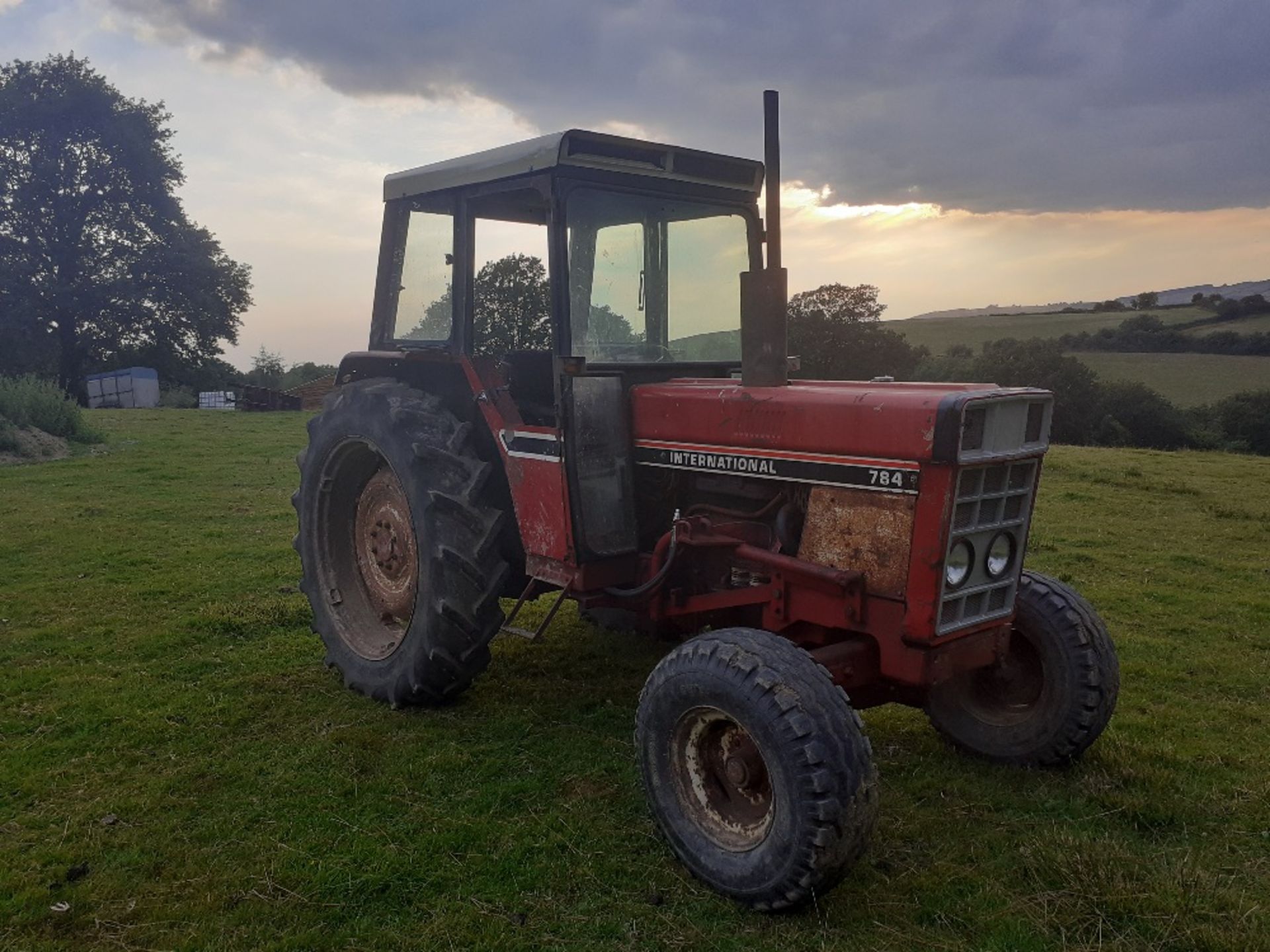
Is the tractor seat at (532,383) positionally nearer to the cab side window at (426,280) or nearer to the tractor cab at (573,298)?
the tractor cab at (573,298)

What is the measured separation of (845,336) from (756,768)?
25.7m

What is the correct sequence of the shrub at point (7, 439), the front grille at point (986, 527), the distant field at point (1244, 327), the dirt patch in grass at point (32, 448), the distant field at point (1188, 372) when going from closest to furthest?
1. the front grille at point (986, 527)
2. the dirt patch in grass at point (32, 448)
3. the shrub at point (7, 439)
4. the distant field at point (1188, 372)
5. the distant field at point (1244, 327)

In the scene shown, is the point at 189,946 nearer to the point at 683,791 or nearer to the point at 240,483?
the point at 683,791

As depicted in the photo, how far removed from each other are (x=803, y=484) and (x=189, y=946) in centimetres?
278

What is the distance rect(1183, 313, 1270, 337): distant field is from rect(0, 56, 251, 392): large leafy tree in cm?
3938

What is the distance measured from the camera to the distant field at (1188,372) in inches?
1271

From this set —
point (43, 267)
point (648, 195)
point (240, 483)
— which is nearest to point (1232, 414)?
point (240, 483)

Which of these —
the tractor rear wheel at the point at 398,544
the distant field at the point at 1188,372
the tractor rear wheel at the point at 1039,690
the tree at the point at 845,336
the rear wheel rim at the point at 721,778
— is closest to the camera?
the rear wheel rim at the point at 721,778

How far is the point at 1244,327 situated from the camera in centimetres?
3919

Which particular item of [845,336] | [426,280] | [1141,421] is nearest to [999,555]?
[426,280]

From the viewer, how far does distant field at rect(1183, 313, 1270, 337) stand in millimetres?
37938

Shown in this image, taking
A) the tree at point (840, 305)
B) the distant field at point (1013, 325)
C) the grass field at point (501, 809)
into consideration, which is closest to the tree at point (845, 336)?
the tree at point (840, 305)

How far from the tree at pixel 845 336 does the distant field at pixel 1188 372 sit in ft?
32.4

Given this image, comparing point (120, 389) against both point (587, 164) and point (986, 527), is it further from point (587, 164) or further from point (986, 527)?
point (986, 527)
